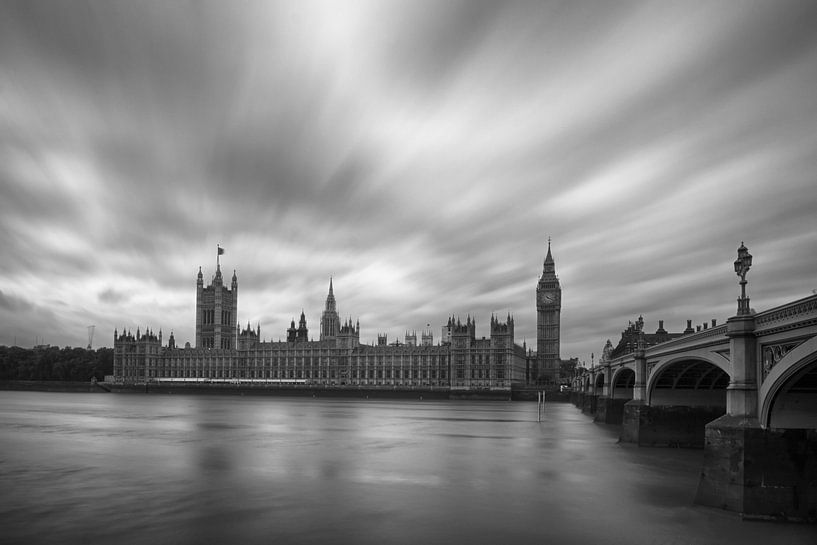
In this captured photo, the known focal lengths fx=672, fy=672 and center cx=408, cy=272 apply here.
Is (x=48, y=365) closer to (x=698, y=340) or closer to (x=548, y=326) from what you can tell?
(x=548, y=326)

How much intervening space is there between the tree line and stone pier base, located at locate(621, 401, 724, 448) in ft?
491

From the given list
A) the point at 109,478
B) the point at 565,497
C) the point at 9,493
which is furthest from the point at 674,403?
the point at 9,493

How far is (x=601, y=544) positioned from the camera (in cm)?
2075

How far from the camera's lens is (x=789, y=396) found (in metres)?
22.5

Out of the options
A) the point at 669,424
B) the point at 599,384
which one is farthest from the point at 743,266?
the point at 599,384

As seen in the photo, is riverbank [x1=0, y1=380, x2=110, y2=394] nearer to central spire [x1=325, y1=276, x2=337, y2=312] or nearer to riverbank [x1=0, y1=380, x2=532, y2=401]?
riverbank [x1=0, y1=380, x2=532, y2=401]

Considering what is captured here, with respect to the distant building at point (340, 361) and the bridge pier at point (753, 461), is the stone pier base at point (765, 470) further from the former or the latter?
the distant building at point (340, 361)

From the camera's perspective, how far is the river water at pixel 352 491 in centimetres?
2152

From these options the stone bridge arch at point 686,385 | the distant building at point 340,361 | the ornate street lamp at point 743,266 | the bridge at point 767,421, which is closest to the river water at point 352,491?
the bridge at point 767,421

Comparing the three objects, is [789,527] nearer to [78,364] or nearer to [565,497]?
[565,497]

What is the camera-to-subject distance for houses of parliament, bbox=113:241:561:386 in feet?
465

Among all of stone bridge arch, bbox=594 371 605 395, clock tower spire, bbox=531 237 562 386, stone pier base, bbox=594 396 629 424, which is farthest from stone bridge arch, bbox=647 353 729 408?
clock tower spire, bbox=531 237 562 386

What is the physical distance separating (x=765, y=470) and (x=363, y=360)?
439 ft

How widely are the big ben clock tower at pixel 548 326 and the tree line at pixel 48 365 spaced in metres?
109
